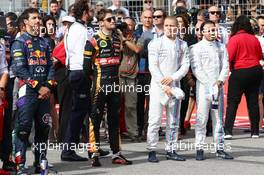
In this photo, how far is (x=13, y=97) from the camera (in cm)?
1063

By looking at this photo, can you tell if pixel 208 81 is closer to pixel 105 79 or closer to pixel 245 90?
pixel 105 79

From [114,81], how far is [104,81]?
0.16 m

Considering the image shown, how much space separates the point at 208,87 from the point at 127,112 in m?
2.51

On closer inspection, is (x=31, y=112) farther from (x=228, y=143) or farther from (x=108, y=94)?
(x=228, y=143)

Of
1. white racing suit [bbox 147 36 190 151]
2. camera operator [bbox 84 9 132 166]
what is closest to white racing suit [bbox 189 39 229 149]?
white racing suit [bbox 147 36 190 151]

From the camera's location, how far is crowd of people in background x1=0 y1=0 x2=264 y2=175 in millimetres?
9438

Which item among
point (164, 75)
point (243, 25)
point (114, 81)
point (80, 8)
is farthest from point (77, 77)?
point (243, 25)

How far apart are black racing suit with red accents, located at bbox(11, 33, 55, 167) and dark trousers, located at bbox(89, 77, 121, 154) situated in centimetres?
95

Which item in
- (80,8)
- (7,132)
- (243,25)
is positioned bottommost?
(7,132)

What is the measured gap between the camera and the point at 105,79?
33.8ft

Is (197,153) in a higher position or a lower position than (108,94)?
lower

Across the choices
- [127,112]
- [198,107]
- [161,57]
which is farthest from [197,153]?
[127,112]

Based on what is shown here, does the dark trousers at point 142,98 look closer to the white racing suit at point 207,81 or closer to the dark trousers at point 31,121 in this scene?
the white racing suit at point 207,81

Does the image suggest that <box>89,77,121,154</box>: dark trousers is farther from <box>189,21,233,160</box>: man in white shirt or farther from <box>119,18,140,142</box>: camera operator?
<box>119,18,140,142</box>: camera operator
